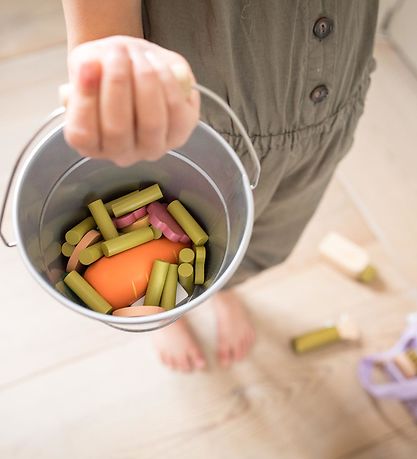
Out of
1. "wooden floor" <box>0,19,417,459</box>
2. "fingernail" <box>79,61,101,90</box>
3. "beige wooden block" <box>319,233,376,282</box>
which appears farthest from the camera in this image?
"beige wooden block" <box>319,233,376,282</box>

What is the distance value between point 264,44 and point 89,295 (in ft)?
0.91

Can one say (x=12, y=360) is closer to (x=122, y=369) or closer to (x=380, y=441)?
(x=122, y=369)

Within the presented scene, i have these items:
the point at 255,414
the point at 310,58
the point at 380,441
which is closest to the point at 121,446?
the point at 255,414

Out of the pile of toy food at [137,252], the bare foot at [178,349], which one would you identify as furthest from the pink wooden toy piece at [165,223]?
the bare foot at [178,349]

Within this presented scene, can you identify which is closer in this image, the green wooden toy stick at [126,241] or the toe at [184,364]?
the green wooden toy stick at [126,241]

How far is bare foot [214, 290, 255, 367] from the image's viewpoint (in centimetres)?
Answer: 90

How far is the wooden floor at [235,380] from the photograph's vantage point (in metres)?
0.84

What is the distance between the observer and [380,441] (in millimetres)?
864

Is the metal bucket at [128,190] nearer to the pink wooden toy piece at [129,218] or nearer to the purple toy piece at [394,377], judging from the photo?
the pink wooden toy piece at [129,218]

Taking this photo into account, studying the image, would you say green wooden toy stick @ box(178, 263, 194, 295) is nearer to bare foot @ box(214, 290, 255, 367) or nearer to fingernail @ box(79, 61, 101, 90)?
fingernail @ box(79, 61, 101, 90)

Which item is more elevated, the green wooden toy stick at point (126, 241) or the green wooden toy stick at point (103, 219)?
the green wooden toy stick at point (103, 219)

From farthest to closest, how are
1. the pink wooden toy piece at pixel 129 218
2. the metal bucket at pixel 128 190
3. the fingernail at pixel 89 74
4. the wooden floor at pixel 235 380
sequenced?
the wooden floor at pixel 235 380, the pink wooden toy piece at pixel 129 218, the metal bucket at pixel 128 190, the fingernail at pixel 89 74

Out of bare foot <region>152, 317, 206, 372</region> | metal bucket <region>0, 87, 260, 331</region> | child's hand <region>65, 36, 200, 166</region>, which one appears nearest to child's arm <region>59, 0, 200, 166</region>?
child's hand <region>65, 36, 200, 166</region>

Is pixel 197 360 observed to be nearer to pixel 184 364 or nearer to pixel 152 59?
pixel 184 364
